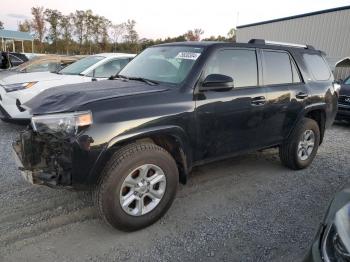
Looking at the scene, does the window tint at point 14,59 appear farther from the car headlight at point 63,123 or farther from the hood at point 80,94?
the car headlight at point 63,123

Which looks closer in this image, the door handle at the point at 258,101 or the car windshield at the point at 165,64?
the car windshield at the point at 165,64

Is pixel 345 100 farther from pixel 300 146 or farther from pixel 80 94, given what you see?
pixel 80 94

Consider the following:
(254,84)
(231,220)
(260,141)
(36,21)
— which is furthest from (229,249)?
(36,21)

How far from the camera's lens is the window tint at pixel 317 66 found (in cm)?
512

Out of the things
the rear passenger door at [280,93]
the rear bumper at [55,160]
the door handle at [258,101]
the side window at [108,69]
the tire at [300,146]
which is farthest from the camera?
the side window at [108,69]

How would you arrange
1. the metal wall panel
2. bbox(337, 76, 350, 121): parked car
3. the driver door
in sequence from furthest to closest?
the metal wall panel, bbox(337, 76, 350, 121): parked car, the driver door

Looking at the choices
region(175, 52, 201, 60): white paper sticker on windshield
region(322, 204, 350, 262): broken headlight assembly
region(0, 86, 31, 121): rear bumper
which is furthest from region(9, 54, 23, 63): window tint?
region(322, 204, 350, 262): broken headlight assembly

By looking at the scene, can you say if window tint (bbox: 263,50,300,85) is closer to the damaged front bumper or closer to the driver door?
the driver door

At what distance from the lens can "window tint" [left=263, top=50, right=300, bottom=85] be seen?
4.38m

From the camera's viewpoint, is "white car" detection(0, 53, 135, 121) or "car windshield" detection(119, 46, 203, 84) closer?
"car windshield" detection(119, 46, 203, 84)

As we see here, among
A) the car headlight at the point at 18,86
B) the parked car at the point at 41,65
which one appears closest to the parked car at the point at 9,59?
the parked car at the point at 41,65

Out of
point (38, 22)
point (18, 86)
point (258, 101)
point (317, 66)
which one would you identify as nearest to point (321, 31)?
point (317, 66)

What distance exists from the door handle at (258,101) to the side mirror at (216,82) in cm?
64

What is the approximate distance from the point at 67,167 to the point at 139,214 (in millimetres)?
855
